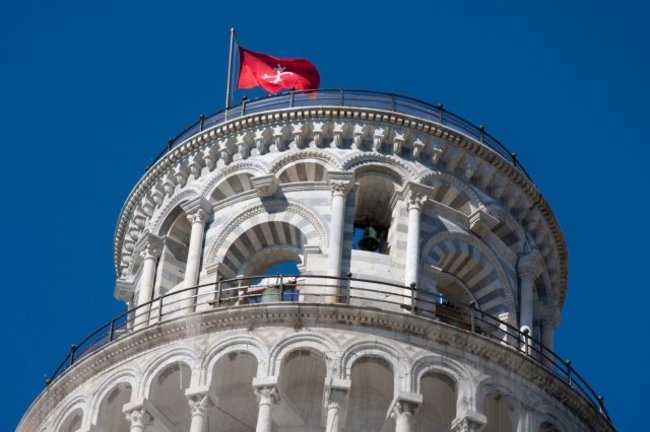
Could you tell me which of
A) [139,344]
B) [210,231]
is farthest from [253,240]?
[139,344]

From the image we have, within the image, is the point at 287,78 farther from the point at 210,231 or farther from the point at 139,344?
the point at 139,344

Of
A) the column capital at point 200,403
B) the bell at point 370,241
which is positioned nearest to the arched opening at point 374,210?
the bell at point 370,241

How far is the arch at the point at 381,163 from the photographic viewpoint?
61.8 meters

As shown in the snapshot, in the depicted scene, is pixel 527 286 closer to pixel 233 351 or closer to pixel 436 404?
pixel 436 404

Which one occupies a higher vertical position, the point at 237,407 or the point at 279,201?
the point at 279,201

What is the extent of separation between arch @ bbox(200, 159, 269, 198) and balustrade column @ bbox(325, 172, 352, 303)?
86.9 inches

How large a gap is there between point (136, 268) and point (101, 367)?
246 inches

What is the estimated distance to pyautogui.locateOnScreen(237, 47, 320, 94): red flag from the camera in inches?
2596

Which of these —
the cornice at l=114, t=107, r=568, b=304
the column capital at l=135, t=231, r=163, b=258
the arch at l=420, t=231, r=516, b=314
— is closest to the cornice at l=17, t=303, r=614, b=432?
the arch at l=420, t=231, r=516, b=314

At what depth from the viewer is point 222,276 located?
60938 millimetres

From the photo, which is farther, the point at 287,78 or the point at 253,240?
the point at 287,78

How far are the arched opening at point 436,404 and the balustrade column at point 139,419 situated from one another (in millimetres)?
6597

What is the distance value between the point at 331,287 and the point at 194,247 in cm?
479

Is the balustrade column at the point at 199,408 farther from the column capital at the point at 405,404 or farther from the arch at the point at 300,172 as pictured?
the arch at the point at 300,172
